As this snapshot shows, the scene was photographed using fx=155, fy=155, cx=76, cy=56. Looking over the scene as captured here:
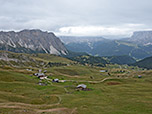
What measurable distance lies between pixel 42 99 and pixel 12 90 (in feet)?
81.5

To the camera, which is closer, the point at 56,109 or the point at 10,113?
the point at 10,113

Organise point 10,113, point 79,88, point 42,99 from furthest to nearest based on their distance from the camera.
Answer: point 79,88 → point 42,99 → point 10,113

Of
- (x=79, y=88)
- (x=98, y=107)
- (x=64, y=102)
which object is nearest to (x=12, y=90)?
(x=64, y=102)

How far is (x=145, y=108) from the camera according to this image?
63312 mm

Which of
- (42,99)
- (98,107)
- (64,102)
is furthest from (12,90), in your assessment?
(98,107)

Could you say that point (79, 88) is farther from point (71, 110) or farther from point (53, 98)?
point (71, 110)

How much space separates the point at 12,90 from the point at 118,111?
201 ft

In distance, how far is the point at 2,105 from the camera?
6125cm

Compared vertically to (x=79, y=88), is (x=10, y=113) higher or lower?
higher

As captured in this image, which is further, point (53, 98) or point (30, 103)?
point (53, 98)

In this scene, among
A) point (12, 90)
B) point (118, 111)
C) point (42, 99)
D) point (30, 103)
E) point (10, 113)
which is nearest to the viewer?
point (10, 113)

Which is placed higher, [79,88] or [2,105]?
[2,105]

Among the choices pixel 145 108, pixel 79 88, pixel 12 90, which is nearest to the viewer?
pixel 145 108

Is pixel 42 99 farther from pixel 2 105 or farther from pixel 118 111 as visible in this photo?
pixel 118 111
